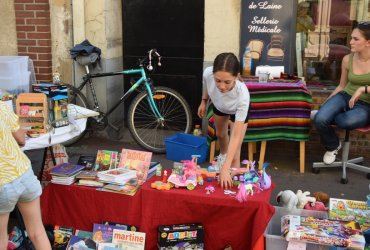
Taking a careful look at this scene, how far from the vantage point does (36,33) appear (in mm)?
6711

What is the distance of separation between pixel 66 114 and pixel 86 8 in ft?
9.42

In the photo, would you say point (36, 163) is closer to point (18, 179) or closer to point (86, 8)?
point (86, 8)

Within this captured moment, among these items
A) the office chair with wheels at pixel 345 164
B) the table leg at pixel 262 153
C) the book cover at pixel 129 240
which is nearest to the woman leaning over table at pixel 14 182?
the book cover at pixel 129 240

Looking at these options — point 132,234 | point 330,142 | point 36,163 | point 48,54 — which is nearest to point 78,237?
point 132,234

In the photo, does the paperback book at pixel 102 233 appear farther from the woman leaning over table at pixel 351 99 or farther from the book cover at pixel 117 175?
the woman leaning over table at pixel 351 99

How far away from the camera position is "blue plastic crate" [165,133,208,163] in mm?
5746

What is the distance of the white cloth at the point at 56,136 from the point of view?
3611mm

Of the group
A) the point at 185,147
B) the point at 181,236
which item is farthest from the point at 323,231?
the point at 185,147

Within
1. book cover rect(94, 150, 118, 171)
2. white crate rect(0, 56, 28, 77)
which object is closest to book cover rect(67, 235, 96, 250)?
book cover rect(94, 150, 118, 171)

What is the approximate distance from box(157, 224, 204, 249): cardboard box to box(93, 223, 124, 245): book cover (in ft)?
1.25

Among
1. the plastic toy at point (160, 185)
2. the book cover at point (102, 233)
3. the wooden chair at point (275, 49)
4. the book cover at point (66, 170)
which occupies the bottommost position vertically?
the book cover at point (102, 233)

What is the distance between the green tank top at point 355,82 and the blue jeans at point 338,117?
5cm

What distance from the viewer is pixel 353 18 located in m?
6.09

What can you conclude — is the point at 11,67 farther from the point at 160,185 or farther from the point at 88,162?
the point at 160,185
